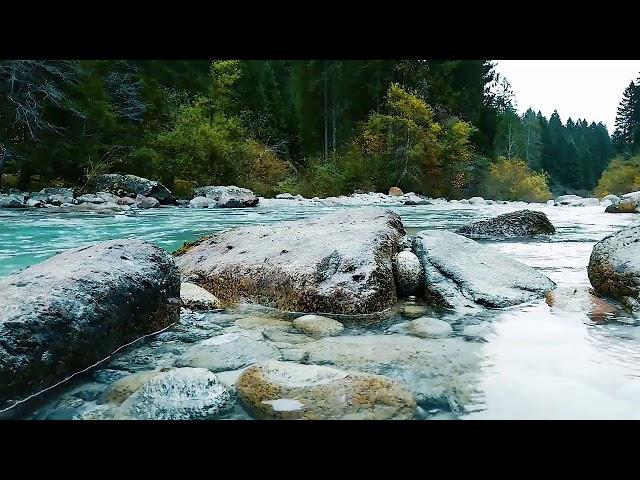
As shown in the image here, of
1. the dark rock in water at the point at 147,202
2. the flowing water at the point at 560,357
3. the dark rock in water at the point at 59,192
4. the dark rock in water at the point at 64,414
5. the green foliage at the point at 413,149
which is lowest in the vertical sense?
the dark rock in water at the point at 64,414

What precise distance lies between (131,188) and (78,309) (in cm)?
1241

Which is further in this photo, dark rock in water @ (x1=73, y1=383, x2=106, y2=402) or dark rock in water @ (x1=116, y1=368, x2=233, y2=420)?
dark rock in water @ (x1=73, y1=383, x2=106, y2=402)

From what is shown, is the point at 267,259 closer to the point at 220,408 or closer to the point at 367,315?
the point at 367,315

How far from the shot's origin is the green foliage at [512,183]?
68.9 ft

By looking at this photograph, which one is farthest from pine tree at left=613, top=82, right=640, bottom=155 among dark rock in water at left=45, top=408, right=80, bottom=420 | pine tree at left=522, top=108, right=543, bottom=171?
dark rock in water at left=45, top=408, right=80, bottom=420

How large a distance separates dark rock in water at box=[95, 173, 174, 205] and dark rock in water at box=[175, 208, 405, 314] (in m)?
10.3

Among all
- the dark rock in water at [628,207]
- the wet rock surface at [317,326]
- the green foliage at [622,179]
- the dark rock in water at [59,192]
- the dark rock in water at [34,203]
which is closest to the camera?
the wet rock surface at [317,326]

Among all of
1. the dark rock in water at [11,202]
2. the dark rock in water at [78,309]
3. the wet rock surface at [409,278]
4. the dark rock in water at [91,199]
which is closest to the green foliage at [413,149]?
the dark rock in water at [91,199]

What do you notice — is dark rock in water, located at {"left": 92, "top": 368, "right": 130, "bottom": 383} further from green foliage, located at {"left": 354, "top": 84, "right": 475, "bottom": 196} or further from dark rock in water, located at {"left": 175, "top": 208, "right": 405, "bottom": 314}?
green foliage, located at {"left": 354, "top": 84, "right": 475, "bottom": 196}

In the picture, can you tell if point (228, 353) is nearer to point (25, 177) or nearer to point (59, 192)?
point (59, 192)

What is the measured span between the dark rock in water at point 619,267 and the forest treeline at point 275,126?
1179cm

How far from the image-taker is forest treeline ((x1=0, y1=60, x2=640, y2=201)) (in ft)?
47.1

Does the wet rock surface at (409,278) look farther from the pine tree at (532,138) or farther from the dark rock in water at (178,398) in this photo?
the pine tree at (532,138)

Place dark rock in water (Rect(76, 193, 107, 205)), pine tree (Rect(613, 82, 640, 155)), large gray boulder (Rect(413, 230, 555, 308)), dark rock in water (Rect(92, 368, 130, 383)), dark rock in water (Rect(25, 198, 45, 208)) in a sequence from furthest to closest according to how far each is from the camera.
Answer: pine tree (Rect(613, 82, 640, 155)) → dark rock in water (Rect(76, 193, 107, 205)) → dark rock in water (Rect(25, 198, 45, 208)) → large gray boulder (Rect(413, 230, 555, 308)) → dark rock in water (Rect(92, 368, 130, 383))
